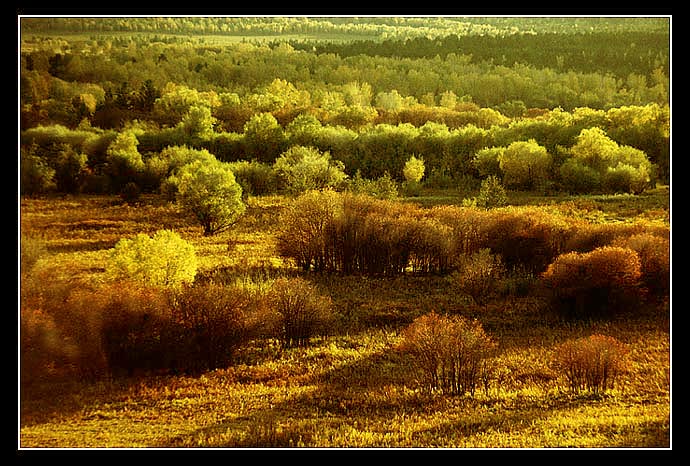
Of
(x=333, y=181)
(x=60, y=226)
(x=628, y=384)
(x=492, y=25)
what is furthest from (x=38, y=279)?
(x=628, y=384)

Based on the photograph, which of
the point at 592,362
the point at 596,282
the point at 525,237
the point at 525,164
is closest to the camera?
the point at 592,362

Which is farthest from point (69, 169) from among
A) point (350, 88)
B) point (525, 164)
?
point (525, 164)

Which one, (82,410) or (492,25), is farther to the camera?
(492,25)

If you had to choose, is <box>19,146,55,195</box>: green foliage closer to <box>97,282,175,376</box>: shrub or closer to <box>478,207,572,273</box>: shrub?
<box>97,282,175,376</box>: shrub

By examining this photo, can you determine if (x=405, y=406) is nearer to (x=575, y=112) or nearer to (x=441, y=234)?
(x=441, y=234)

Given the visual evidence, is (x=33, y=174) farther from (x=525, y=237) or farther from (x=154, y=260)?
(x=525, y=237)

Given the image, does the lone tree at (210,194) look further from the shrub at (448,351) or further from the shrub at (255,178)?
the shrub at (448,351)
